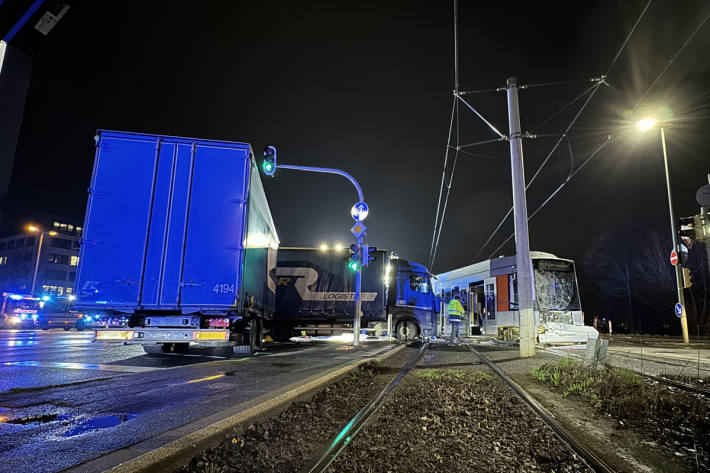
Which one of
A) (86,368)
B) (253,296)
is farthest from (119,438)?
(253,296)

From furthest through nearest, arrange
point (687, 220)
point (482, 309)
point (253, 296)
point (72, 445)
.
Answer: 1. point (482, 309)
2. point (253, 296)
3. point (687, 220)
4. point (72, 445)

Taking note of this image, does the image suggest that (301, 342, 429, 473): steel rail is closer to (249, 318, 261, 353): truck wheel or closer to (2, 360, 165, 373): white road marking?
(2, 360, 165, 373): white road marking

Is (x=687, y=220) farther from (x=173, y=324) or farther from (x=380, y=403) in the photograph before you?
(x=173, y=324)

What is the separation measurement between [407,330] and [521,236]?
7411mm

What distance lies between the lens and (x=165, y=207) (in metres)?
8.38

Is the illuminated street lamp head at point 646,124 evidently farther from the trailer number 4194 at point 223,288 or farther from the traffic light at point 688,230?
the trailer number 4194 at point 223,288

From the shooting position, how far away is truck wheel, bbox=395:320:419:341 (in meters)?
16.9

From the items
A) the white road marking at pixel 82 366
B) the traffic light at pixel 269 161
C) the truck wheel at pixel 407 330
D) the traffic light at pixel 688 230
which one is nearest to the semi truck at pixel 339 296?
the truck wheel at pixel 407 330

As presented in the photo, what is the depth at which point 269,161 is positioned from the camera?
13.0m

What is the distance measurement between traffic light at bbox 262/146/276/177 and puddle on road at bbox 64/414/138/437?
32.3ft

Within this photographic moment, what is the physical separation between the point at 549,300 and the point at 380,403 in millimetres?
13476

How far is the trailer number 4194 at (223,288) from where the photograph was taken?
325 inches

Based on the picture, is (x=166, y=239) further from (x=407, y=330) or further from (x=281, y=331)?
(x=407, y=330)

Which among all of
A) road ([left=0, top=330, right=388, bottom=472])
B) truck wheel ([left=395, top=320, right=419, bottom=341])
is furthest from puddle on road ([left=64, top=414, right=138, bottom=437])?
truck wheel ([left=395, top=320, right=419, bottom=341])
